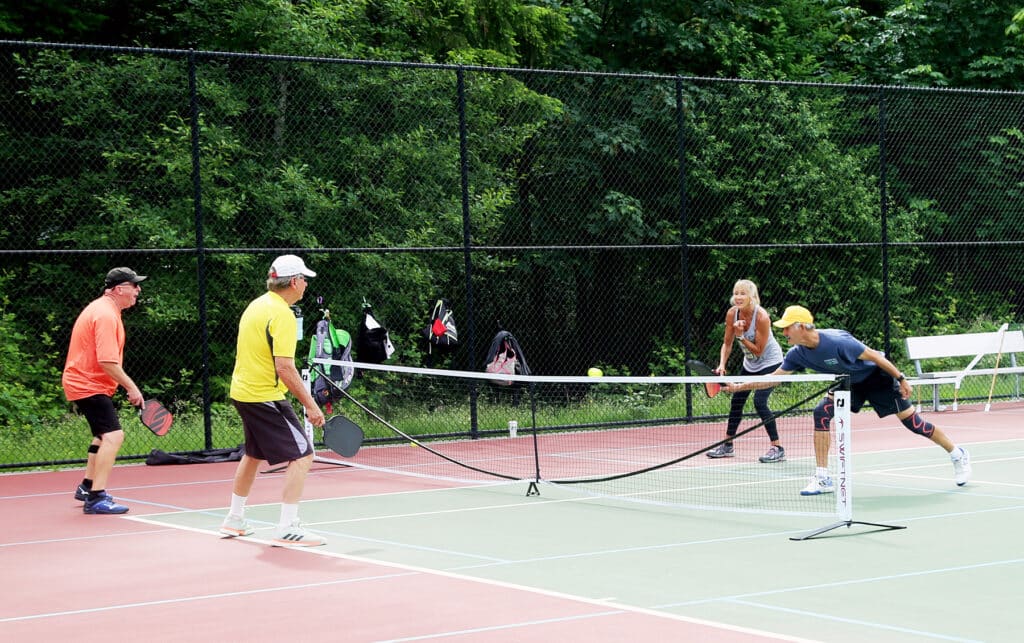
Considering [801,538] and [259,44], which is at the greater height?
[259,44]

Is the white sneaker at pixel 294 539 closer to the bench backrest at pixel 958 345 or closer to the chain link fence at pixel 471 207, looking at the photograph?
the chain link fence at pixel 471 207

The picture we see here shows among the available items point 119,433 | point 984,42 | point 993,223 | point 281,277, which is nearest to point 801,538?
point 281,277

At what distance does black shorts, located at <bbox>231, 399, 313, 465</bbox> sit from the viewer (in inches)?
327

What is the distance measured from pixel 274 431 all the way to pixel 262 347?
0.52 m

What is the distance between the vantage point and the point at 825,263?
2161cm

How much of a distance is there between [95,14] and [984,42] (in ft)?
56.0

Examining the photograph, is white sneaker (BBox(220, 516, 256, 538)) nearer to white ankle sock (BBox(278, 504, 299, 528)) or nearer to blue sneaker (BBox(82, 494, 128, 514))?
white ankle sock (BBox(278, 504, 299, 528))

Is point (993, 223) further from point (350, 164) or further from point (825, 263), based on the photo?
point (350, 164)

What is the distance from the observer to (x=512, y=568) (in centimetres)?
750

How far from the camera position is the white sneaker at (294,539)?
27.2ft

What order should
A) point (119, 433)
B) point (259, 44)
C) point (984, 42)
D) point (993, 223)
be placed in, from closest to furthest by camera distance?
point (119, 433), point (259, 44), point (993, 223), point (984, 42)

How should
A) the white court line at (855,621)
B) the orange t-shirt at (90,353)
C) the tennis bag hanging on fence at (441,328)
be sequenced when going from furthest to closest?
1. the tennis bag hanging on fence at (441,328)
2. the orange t-shirt at (90,353)
3. the white court line at (855,621)

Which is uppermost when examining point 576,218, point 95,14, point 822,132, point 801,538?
point 95,14

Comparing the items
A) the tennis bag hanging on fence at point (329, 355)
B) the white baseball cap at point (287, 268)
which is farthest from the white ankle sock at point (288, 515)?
the tennis bag hanging on fence at point (329, 355)
